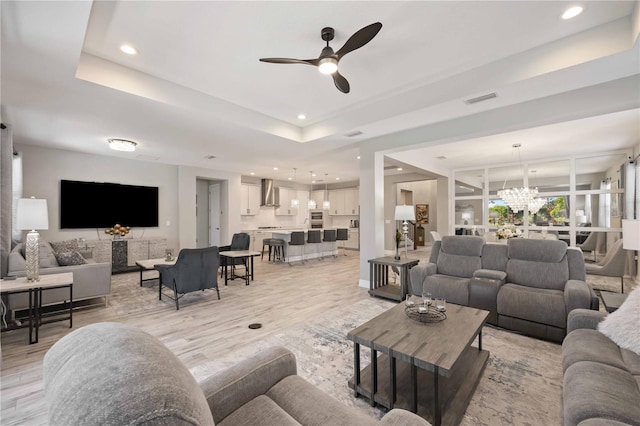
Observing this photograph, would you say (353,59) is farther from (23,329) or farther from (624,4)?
(23,329)

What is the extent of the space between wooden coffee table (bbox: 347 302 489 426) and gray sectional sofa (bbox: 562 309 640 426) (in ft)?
1.71

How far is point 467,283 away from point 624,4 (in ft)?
9.48

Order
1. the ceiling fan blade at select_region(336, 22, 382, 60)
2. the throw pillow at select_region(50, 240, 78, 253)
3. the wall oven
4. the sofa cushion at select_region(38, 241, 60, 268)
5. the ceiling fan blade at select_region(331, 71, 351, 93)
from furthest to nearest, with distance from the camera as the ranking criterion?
the wall oven
the throw pillow at select_region(50, 240, 78, 253)
the sofa cushion at select_region(38, 241, 60, 268)
the ceiling fan blade at select_region(331, 71, 351, 93)
the ceiling fan blade at select_region(336, 22, 382, 60)

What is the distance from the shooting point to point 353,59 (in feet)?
9.55

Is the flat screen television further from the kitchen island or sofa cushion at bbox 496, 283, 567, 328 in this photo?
sofa cushion at bbox 496, 283, 567, 328

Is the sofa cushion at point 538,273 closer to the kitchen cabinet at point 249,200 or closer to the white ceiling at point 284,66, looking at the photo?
the white ceiling at point 284,66

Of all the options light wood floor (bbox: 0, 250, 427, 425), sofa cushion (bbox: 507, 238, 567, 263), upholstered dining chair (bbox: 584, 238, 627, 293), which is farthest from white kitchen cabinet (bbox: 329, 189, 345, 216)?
sofa cushion (bbox: 507, 238, 567, 263)

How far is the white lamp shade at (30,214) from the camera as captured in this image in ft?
9.59

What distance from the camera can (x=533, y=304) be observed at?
2.96m

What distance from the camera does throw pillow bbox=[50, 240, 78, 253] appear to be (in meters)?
5.11

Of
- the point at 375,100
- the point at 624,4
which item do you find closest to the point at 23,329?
the point at 375,100

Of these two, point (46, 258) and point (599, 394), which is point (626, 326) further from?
point (46, 258)

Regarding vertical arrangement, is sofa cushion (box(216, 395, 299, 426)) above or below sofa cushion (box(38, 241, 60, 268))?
below

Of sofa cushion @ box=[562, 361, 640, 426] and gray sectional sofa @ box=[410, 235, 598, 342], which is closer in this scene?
sofa cushion @ box=[562, 361, 640, 426]
